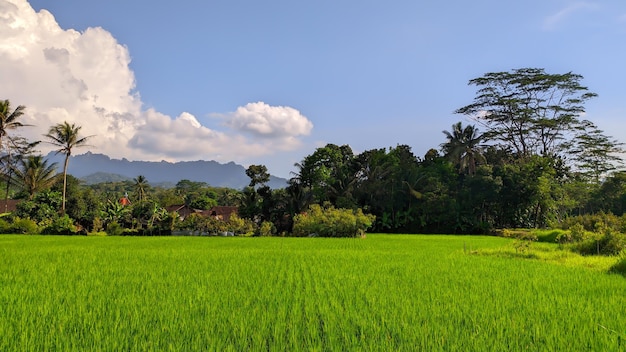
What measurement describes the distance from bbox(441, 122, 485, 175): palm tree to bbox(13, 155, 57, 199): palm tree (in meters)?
31.7

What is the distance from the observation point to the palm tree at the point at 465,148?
2869 cm

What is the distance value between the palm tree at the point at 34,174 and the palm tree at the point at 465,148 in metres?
31.7

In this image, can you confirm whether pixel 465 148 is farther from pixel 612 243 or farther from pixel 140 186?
pixel 140 186

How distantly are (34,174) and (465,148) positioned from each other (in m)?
33.2

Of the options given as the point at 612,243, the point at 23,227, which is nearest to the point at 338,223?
the point at 612,243

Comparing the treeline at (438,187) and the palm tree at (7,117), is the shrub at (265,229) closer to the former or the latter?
the treeline at (438,187)

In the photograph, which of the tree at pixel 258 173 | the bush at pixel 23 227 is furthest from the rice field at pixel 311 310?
the tree at pixel 258 173

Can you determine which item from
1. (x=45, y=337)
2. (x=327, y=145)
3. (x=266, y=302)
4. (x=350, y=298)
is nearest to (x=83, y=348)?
(x=45, y=337)

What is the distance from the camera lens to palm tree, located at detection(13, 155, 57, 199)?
29297 mm

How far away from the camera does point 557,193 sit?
25672mm

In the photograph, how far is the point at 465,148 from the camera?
2884 centimetres

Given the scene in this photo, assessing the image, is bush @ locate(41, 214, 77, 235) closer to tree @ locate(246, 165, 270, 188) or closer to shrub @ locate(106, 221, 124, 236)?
shrub @ locate(106, 221, 124, 236)

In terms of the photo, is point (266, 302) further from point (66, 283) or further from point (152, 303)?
point (66, 283)

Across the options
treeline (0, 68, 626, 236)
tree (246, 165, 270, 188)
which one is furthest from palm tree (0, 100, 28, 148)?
tree (246, 165, 270, 188)
